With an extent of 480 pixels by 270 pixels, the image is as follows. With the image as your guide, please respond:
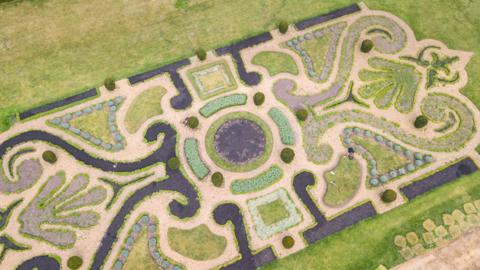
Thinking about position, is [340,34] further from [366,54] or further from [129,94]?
[129,94]

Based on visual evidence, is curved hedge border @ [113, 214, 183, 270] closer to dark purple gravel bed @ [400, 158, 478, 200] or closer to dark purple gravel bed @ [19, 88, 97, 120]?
dark purple gravel bed @ [19, 88, 97, 120]

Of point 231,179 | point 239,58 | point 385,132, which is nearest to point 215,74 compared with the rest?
point 239,58

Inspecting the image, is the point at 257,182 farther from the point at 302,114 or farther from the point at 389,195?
the point at 389,195

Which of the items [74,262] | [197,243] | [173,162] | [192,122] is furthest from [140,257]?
[192,122]

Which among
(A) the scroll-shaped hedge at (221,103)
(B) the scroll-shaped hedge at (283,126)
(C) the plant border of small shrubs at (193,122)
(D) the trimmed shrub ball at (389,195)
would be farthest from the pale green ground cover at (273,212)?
(A) the scroll-shaped hedge at (221,103)

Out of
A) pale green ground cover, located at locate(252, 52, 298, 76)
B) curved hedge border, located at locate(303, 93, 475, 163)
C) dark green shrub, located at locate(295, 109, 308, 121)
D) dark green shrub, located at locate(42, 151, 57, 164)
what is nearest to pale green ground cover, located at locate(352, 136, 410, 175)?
curved hedge border, located at locate(303, 93, 475, 163)

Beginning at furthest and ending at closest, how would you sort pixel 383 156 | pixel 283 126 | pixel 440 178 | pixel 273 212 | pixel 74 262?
1. pixel 283 126
2. pixel 383 156
3. pixel 440 178
4. pixel 273 212
5. pixel 74 262

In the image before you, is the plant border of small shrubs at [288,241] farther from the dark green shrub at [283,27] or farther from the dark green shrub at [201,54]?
the dark green shrub at [283,27]

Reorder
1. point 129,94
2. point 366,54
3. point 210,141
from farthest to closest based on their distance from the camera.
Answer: point 366,54, point 129,94, point 210,141
